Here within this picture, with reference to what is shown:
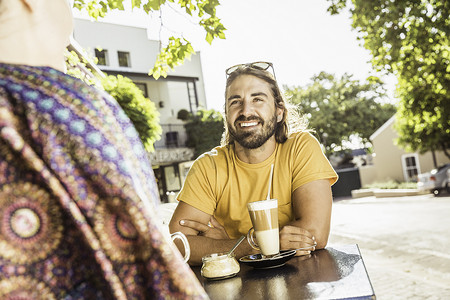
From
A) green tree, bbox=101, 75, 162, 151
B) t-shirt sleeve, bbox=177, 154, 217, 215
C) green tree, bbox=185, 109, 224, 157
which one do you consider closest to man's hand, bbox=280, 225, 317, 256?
t-shirt sleeve, bbox=177, 154, 217, 215

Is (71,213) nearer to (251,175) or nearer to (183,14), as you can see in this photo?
(251,175)

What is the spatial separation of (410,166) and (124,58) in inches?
770

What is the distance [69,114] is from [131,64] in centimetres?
2953

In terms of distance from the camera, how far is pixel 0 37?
3.17 ft

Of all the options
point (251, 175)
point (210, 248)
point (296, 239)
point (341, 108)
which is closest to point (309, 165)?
point (251, 175)

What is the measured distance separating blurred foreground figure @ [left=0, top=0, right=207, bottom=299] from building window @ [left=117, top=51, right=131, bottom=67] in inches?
1153

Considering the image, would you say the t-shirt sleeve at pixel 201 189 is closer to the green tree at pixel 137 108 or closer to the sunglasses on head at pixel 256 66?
the sunglasses on head at pixel 256 66

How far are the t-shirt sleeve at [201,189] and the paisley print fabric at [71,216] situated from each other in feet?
6.40

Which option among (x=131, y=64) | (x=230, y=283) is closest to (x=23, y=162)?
(x=230, y=283)

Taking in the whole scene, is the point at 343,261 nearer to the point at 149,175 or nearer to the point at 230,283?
the point at 230,283

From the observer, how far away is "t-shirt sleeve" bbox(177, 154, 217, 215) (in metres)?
2.83

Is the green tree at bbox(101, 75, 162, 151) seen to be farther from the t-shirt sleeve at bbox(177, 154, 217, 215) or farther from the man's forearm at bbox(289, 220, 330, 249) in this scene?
the man's forearm at bbox(289, 220, 330, 249)

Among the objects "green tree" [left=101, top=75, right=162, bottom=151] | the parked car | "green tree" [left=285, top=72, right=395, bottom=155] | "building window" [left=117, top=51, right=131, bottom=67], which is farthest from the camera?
"green tree" [left=285, top=72, right=395, bottom=155]

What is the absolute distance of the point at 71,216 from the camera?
85 cm
